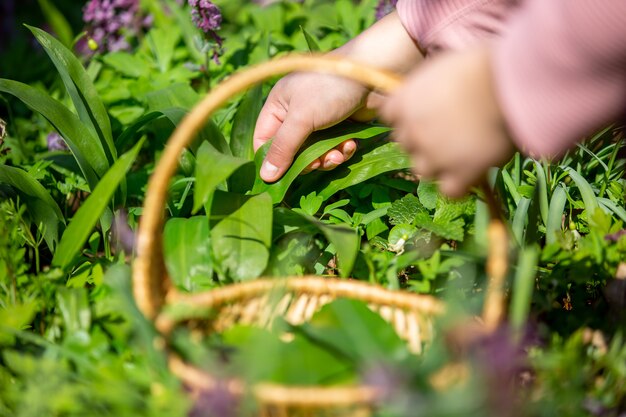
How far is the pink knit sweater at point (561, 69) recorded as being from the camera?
37.5 inches

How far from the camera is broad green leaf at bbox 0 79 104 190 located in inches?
61.7

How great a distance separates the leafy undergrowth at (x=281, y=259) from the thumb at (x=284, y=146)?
3 cm

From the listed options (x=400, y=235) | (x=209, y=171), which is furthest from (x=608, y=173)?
(x=209, y=171)

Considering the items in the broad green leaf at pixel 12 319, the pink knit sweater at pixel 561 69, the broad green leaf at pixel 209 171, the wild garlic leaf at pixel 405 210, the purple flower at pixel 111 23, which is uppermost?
the pink knit sweater at pixel 561 69

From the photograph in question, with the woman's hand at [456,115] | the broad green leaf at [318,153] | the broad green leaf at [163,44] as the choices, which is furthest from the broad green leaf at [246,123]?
the woman's hand at [456,115]

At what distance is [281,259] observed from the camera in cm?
147

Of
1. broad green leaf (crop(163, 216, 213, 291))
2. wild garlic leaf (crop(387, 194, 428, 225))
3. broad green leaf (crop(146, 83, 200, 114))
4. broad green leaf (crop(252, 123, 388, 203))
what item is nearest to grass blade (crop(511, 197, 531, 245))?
wild garlic leaf (crop(387, 194, 428, 225))

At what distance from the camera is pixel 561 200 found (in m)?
1.56

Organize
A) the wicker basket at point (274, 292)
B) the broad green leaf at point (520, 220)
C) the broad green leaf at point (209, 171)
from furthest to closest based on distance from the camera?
the broad green leaf at point (520, 220) < the broad green leaf at point (209, 171) < the wicker basket at point (274, 292)

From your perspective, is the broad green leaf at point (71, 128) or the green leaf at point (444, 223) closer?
the green leaf at point (444, 223)

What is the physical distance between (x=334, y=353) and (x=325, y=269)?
0.61m

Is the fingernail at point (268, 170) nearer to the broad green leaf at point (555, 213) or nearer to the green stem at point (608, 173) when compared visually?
the broad green leaf at point (555, 213)

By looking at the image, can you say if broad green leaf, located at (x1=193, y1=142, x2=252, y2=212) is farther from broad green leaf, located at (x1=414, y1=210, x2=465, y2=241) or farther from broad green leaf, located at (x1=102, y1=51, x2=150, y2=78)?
broad green leaf, located at (x1=102, y1=51, x2=150, y2=78)

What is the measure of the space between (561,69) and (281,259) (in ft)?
2.43
